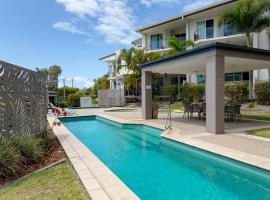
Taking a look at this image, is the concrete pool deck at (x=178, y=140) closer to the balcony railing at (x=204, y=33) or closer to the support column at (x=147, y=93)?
the support column at (x=147, y=93)

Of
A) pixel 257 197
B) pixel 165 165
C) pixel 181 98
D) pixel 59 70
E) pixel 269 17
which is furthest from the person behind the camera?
pixel 59 70

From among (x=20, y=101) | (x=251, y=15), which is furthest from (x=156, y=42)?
(x=20, y=101)

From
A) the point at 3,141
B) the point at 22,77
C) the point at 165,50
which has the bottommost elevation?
the point at 3,141

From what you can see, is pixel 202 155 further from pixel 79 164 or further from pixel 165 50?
pixel 165 50

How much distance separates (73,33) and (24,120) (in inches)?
928

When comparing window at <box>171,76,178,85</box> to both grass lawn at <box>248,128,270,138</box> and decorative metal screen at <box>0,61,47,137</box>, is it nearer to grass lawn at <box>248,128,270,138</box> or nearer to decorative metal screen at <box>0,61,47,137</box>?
grass lawn at <box>248,128,270,138</box>

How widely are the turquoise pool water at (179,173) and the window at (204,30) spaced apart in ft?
64.3

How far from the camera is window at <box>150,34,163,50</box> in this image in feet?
104

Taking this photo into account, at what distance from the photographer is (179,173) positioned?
6.41 metres

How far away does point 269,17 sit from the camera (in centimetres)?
2056

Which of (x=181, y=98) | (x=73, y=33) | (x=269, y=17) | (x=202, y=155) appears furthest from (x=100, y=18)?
(x=202, y=155)

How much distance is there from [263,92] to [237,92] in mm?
2240

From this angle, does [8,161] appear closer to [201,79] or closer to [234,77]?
[234,77]

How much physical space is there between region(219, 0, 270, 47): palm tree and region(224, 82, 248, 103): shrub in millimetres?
4536
